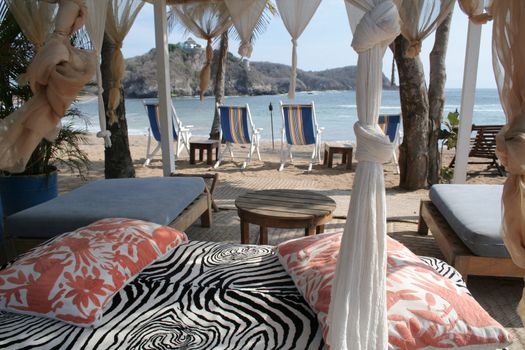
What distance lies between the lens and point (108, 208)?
2586 millimetres

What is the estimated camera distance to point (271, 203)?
2979mm

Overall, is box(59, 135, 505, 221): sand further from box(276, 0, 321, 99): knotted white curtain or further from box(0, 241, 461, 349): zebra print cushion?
box(0, 241, 461, 349): zebra print cushion

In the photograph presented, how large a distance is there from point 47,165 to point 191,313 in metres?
3.34

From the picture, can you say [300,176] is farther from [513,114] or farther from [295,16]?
[513,114]

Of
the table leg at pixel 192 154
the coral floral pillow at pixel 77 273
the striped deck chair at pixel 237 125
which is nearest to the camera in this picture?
the coral floral pillow at pixel 77 273

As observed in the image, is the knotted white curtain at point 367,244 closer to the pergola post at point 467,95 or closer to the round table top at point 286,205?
the round table top at point 286,205

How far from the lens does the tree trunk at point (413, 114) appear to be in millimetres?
5289

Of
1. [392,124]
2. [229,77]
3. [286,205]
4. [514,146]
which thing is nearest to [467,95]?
[286,205]

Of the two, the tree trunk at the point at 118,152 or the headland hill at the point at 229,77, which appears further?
the headland hill at the point at 229,77

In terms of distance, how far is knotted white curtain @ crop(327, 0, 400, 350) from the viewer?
4.08ft

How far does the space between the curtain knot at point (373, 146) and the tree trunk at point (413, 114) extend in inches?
172

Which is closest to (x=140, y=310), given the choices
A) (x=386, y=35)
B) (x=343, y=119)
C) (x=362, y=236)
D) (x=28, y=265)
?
(x=28, y=265)

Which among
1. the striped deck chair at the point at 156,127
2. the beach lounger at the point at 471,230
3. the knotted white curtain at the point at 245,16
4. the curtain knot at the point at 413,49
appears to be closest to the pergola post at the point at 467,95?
the beach lounger at the point at 471,230

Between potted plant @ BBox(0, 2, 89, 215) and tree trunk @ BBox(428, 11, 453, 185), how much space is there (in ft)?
14.4
